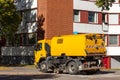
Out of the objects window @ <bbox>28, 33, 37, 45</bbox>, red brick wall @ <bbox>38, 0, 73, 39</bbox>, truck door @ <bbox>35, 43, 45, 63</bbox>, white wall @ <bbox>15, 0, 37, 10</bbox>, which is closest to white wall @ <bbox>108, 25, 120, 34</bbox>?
red brick wall @ <bbox>38, 0, 73, 39</bbox>

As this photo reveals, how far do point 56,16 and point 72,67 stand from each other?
53.3 feet

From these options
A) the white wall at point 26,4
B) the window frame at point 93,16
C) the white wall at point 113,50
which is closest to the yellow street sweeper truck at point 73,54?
the white wall at point 26,4

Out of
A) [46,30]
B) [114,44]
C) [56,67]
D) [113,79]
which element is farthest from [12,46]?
[113,79]

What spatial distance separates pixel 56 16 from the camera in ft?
165

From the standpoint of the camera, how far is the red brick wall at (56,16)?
49.7 meters

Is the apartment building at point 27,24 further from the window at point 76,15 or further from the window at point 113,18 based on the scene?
the window at point 113,18

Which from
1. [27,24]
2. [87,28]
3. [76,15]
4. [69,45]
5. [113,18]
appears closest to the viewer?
[69,45]

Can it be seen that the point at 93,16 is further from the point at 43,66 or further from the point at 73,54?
the point at 73,54

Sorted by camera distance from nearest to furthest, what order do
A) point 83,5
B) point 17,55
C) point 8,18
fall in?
point 8,18 → point 17,55 → point 83,5

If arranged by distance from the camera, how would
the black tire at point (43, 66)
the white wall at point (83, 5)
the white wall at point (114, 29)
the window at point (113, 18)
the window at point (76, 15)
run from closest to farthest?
1. the black tire at point (43, 66)
2. the white wall at point (83, 5)
3. the window at point (76, 15)
4. the white wall at point (114, 29)
5. the window at point (113, 18)

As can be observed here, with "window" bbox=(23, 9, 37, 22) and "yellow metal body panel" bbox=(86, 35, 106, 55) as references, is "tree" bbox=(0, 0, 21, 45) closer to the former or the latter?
"window" bbox=(23, 9, 37, 22)

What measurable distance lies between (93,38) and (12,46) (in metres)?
21.0

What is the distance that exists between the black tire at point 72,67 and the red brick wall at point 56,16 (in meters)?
15.1

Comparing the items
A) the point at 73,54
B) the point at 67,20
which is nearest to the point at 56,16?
the point at 67,20
